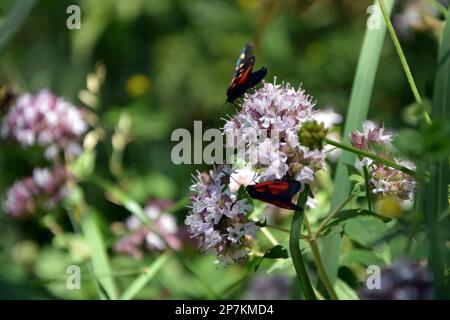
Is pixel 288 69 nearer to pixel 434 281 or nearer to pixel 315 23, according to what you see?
pixel 315 23

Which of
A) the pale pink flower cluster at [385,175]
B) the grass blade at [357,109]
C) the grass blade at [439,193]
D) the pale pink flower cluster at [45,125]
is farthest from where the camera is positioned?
the pale pink flower cluster at [45,125]

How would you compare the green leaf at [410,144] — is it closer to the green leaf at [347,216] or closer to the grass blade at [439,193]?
the grass blade at [439,193]

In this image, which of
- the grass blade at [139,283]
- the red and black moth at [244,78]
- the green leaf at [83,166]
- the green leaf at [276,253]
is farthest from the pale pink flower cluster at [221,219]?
the green leaf at [83,166]

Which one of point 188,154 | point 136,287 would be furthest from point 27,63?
point 136,287

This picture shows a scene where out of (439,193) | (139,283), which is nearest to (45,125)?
(139,283)

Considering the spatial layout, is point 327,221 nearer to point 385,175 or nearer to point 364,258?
point 385,175

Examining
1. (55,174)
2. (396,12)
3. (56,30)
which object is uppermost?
(56,30)

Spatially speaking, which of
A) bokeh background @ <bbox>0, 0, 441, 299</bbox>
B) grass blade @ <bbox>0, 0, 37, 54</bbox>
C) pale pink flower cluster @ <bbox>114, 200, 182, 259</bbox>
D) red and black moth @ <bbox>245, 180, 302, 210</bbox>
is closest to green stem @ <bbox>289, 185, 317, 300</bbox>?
red and black moth @ <bbox>245, 180, 302, 210</bbox>
